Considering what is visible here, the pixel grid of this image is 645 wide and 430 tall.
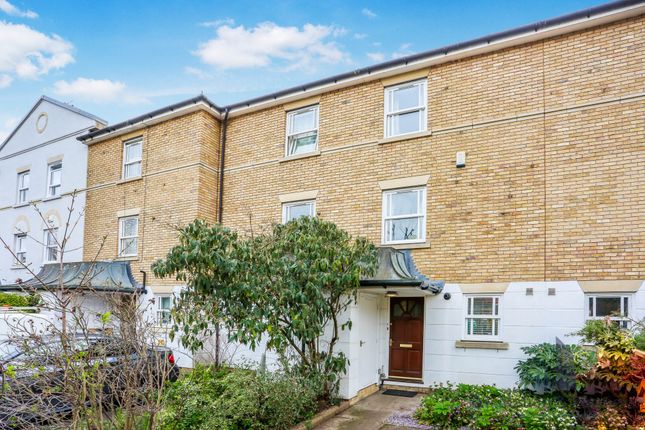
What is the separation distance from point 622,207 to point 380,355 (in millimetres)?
6021

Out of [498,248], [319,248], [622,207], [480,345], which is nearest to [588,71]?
[622,207]

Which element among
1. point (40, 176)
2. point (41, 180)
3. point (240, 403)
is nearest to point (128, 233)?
point (41, 180)

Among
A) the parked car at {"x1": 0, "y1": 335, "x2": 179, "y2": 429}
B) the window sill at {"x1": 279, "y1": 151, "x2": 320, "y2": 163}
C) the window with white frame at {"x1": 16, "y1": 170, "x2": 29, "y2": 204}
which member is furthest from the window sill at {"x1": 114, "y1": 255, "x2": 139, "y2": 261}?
the parked car at {"x1": 0, "y1": 335, "x2": 179, "y2": 429}

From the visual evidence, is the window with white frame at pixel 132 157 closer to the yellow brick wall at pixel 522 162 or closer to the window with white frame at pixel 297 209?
the window with white frame at pixel 297 209

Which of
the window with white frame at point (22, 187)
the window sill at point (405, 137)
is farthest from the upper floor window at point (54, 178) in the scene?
the window sill at point (405, 137)

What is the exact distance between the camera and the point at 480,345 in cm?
995

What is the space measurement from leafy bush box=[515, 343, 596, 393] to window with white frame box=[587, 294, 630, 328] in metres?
0.95

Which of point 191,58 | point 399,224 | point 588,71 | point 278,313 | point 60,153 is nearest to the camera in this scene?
point 278,313

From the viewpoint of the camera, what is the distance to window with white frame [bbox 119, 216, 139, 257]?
15.4m

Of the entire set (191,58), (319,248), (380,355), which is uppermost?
(191,58)

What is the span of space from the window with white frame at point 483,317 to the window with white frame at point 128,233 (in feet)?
34.7

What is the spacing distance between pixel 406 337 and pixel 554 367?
11.5 feet

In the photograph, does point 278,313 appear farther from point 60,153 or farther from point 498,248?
point 60,153

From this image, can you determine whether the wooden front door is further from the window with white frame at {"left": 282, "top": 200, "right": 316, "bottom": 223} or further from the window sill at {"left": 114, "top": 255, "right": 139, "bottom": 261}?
the window sill at {"left": 114, "top": 255, "right": 139, "bottom": 261}
